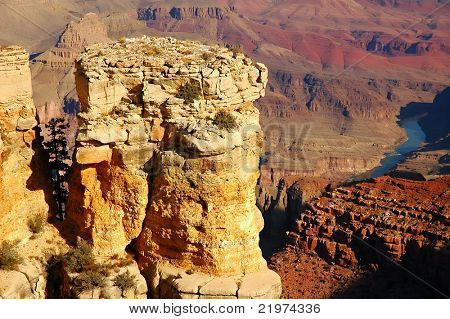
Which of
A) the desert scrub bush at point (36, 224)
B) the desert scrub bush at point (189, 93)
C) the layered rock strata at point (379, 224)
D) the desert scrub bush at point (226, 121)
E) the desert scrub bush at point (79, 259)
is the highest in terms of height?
the desert scrub bush at point (189, 93)

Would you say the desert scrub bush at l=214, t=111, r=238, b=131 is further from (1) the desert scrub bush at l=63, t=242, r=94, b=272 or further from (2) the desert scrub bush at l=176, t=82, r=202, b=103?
(1) the desert scrub bush at l=63, t=242, r=94, b=272

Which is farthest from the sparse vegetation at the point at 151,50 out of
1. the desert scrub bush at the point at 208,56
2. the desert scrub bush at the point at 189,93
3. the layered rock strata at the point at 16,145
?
the layered rock strata at the point at 16,145

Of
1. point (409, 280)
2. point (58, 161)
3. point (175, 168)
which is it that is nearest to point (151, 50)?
point (175, 168)

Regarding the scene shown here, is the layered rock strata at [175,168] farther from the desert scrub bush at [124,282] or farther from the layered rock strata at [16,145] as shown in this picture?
the layered rock strata at [16,145]

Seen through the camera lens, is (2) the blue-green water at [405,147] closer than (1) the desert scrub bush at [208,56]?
No

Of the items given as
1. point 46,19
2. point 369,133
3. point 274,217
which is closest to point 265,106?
point 369,133

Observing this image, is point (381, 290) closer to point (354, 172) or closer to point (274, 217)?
point (274, 217)
